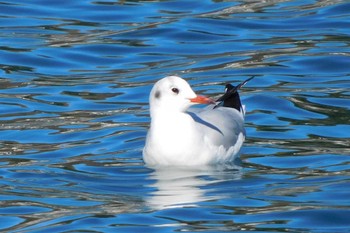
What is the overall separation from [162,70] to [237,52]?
3.61 ft

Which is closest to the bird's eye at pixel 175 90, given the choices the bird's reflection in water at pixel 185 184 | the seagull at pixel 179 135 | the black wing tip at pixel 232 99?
the seagull at pixel 179 135

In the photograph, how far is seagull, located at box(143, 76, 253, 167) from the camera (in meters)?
10.9

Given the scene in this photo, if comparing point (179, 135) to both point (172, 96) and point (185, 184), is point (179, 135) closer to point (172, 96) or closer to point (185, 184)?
point (172, 96)

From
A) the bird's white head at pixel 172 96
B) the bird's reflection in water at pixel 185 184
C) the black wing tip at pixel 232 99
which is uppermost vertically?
the black wing tip at pixel 232 99

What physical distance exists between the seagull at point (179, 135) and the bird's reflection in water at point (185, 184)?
103mm

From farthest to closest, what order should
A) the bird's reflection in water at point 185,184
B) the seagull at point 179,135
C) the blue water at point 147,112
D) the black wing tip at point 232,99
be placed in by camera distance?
the black wing tip at point 232,99, the seagull at point 179,135, the bird's reflection in water at point 185,184, the blue water at point 147,112

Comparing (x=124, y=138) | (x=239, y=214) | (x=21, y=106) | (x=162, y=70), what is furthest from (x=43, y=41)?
(x=239, y=214)

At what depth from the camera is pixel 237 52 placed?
15.7m

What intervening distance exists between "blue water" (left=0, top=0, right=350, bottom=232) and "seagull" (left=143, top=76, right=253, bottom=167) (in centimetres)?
15

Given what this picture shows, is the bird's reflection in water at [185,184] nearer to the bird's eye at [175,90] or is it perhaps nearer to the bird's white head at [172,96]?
the bird's white head at [172,96]

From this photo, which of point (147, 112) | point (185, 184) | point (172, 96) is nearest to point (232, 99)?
point (172, 96)

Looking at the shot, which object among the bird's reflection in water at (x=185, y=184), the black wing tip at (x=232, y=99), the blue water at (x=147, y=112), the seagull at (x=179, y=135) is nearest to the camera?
the blue water at (x=147, y=112)

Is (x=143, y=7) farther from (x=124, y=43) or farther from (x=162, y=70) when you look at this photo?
(x=162, y=70)

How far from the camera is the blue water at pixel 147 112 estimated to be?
9.30 meters
